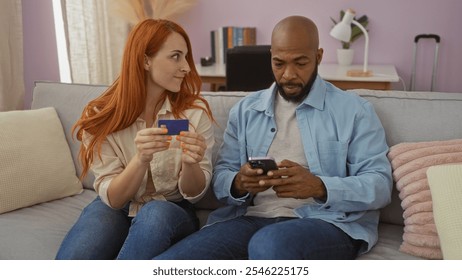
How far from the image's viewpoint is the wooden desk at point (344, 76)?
2.62 meters

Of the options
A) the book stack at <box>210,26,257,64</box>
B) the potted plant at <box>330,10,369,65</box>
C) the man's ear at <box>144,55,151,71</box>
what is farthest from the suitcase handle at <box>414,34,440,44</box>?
the man's ear at <box>144,55,151,71</box>

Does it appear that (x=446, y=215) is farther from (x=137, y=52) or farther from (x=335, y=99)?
(x=137, y=52)

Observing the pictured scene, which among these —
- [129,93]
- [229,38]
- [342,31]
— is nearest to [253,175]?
[129,93]

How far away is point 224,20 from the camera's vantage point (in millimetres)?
3473

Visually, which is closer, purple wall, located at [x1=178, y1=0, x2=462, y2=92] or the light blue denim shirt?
the light blue denim shirt

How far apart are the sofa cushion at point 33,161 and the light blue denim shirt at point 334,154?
1.78 feet

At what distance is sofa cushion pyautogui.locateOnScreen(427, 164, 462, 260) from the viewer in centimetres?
100

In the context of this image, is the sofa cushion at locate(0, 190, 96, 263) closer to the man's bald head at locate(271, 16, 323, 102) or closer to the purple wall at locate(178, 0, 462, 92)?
the man's bald head at locate(271, 16, 323, 102)

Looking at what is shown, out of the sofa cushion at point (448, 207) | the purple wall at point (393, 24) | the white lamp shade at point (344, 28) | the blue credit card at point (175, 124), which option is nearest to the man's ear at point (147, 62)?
the blue credit card at point (175, 124)

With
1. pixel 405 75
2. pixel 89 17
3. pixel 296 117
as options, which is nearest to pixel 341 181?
pixel 296 117

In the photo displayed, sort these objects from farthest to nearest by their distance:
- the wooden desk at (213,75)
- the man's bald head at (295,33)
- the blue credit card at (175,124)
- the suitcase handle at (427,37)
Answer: the suitcase handle at (427,37), the wooden desk at (213,75), the man's bald head at (295,33), the blue credit card at (175,124)

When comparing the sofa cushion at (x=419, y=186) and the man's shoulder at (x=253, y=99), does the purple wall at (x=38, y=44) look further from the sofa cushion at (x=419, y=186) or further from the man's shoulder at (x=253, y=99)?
the sofa cushion at (x=419, y=186)

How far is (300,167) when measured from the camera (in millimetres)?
1182

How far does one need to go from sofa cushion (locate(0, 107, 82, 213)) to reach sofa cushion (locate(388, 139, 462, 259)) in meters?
1.02
